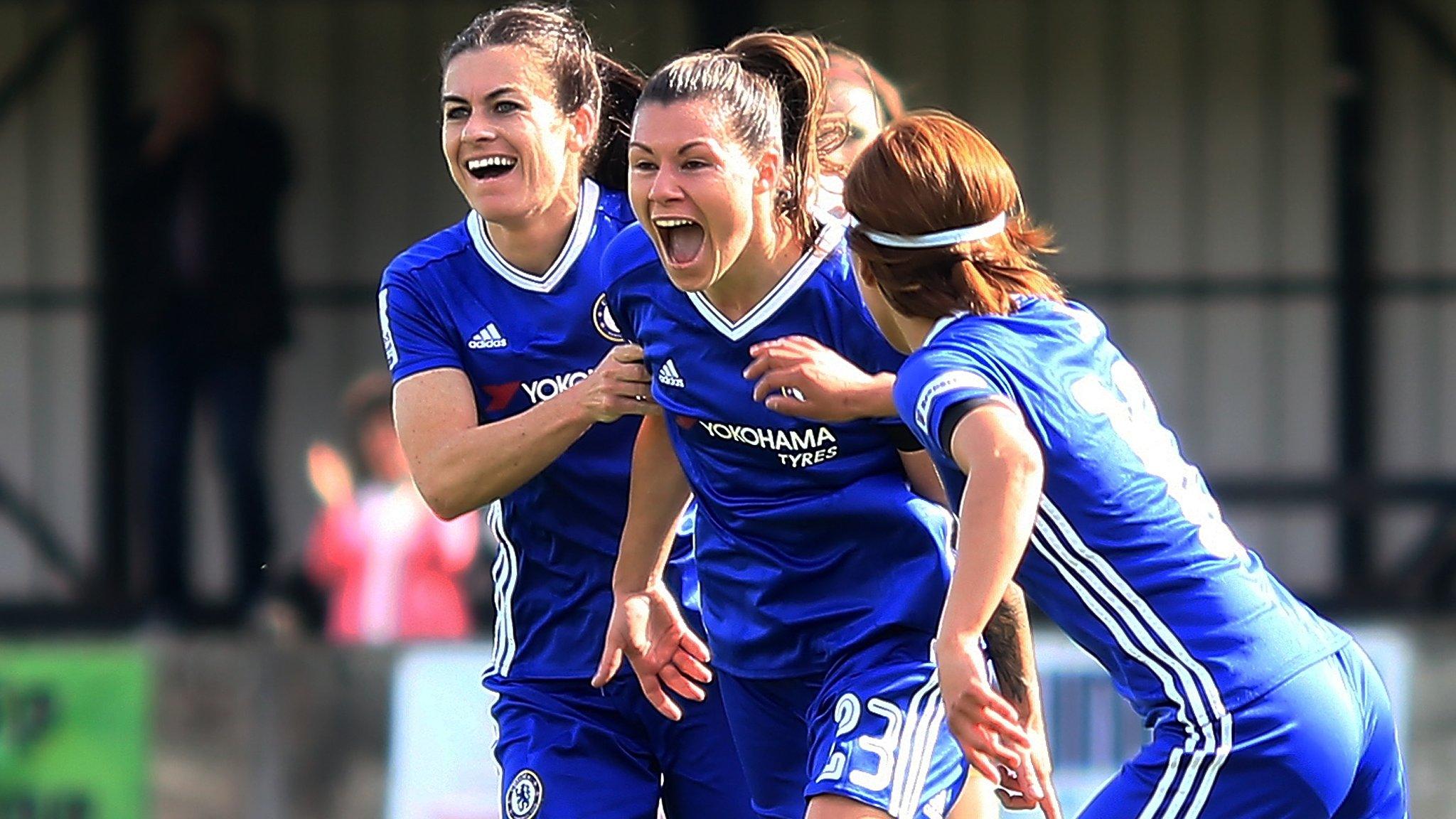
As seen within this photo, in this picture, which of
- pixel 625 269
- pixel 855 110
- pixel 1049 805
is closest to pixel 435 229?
pixel 855 110

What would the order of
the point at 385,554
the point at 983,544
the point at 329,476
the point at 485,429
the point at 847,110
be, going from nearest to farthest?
the point at 983,544
the point at 485,429
the point at 847,110
the point at 385,554
the point at 329,476

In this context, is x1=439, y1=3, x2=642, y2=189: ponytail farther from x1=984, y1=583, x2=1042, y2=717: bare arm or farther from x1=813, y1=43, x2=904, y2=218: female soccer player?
x1=984, y1=583, x2=1042, y2=717: bare arm

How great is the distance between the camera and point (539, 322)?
3967 mm

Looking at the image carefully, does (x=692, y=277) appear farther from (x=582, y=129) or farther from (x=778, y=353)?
(x=582, y=129)

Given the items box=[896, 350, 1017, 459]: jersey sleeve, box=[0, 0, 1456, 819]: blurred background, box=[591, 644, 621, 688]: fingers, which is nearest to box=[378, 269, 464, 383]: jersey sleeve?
box=[591, 644, 621, 688]: fingers

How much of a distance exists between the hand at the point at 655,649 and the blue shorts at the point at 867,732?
13 cm

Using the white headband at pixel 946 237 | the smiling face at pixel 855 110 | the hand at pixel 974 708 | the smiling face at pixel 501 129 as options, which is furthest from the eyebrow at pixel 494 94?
the hand at pixel 974 708

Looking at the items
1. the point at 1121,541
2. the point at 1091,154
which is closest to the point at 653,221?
the point at 1121,541

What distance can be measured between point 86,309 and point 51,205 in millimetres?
490

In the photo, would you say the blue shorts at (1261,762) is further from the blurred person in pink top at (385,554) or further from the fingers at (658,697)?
the blurred person in pink top at (385,554)

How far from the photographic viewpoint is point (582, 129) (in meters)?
4.02

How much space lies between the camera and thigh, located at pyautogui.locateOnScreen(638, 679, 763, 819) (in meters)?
3.97

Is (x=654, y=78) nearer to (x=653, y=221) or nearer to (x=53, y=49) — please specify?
(x=653, y=221)

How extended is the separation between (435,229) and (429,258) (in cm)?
586
